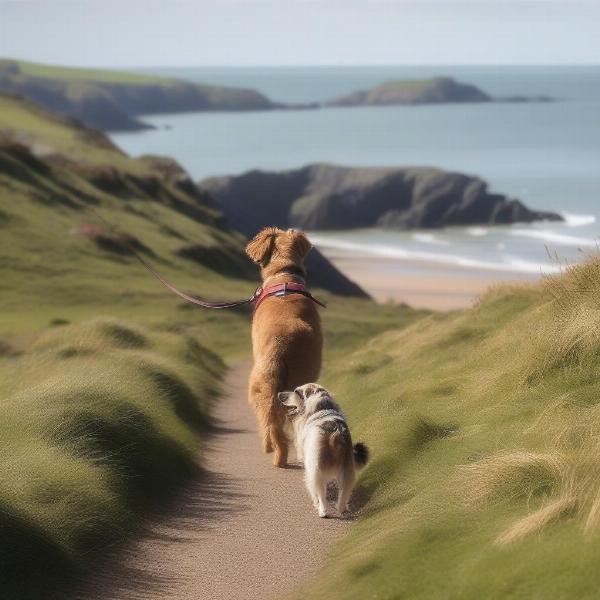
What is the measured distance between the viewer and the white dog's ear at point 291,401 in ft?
35.9

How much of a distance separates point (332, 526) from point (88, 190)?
1682 inches

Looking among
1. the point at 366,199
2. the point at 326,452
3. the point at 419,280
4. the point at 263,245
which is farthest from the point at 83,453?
the point at 366,199

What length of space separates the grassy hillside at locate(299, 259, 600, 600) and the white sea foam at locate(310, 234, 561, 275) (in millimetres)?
43813

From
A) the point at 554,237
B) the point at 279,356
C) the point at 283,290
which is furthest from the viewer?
the point at 554,237

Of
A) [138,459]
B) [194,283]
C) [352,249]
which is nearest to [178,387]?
[138,459]

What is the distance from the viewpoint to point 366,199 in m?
108

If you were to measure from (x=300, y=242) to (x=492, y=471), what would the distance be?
613cm

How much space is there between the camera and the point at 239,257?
4962 cm

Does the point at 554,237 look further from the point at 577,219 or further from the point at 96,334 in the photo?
the point at 96,334

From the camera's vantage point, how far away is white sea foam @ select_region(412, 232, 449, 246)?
85637 mm

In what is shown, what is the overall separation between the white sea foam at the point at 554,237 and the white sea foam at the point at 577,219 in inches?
150

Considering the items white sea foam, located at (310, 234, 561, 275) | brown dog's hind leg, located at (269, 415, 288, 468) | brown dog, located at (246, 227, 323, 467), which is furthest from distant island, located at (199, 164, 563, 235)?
brown dog's hind leg, located at (269, 415, 288, 468)

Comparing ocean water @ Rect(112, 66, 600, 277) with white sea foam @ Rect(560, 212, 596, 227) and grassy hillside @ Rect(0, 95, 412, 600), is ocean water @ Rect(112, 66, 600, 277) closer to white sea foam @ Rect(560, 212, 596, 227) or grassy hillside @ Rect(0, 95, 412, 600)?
white sea foam @ Rect(560, 212, 596, 227)

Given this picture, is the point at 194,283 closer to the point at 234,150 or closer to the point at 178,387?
the point at 178,387
